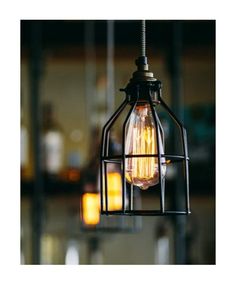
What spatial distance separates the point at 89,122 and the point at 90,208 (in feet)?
5.28

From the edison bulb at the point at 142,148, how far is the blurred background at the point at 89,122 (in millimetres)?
2895

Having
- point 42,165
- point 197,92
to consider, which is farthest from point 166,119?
point 42,165

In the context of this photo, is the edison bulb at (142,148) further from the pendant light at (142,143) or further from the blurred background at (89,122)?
the blurred background at (89,122)

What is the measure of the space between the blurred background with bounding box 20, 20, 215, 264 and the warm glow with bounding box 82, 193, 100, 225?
3.34 ft

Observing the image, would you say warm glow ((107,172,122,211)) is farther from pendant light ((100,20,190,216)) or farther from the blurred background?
pendant light ((100,20,190,216))

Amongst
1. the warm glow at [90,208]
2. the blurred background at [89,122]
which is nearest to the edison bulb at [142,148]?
the warm glow at [90,208]

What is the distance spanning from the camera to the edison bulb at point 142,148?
1453 millimetres

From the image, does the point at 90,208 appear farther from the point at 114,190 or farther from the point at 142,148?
the point at 142,148

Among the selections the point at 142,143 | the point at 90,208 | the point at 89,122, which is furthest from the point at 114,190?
the point at 89,122

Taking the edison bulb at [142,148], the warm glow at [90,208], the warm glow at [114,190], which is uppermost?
the edison bulb at [142,148]

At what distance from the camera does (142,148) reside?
1475 mm
